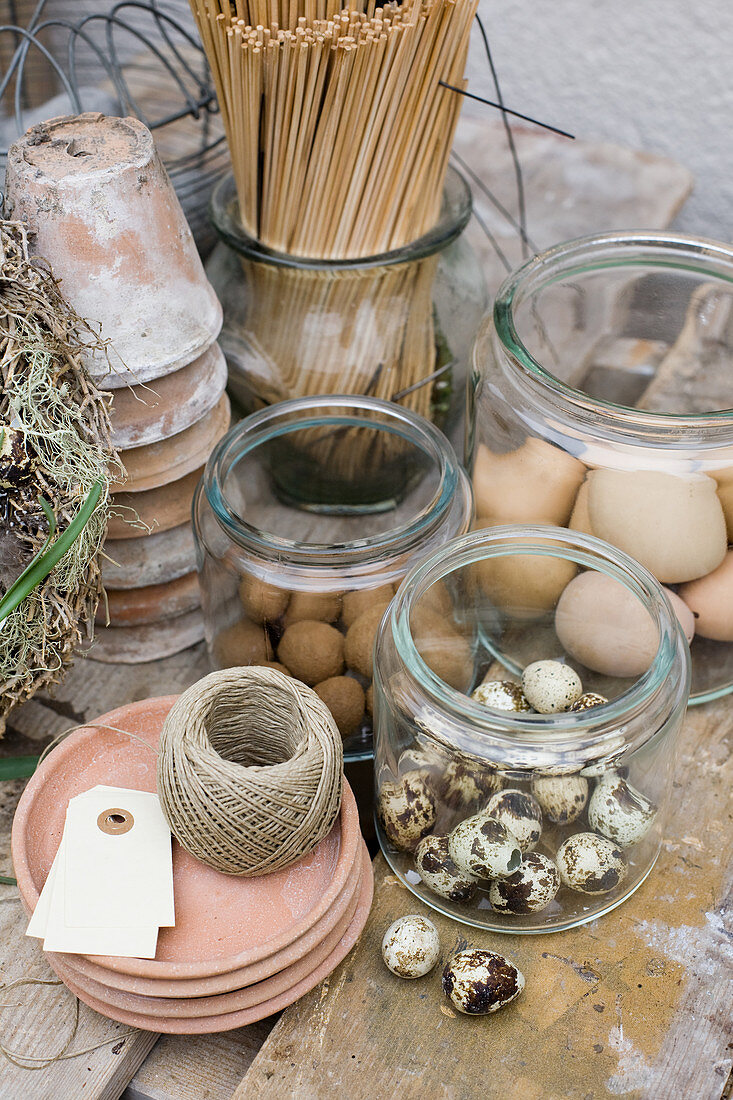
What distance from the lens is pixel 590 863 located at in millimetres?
534

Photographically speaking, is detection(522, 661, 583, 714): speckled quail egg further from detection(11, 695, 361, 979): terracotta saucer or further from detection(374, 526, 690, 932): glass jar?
detection(11, 695, 361, 979): terracotta saucer

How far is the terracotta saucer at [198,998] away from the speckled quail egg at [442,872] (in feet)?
0.24

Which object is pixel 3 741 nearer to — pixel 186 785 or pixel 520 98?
pixel 186 785

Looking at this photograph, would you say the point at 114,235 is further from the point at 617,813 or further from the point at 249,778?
the point at 617,813

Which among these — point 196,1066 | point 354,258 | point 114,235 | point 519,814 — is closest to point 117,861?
point 196,1066

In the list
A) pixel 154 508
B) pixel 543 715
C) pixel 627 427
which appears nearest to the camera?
pixel 543 715

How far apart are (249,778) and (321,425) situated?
0.33 metres

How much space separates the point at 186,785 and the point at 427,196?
475 millimetres

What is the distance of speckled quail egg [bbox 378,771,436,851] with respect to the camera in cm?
56

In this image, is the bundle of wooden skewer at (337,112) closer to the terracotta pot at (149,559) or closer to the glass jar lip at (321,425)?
the glass jar lip at (321,425)

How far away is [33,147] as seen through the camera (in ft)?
1.88

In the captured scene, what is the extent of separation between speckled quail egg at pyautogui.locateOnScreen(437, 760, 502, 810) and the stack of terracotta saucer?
2.1 inches

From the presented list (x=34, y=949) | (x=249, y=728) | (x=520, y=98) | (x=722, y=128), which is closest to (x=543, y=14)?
(x=520, y=98)

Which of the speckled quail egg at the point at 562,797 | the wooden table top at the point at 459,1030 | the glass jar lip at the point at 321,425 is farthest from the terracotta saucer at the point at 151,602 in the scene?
the speckled quail egg at the point at 562,797
